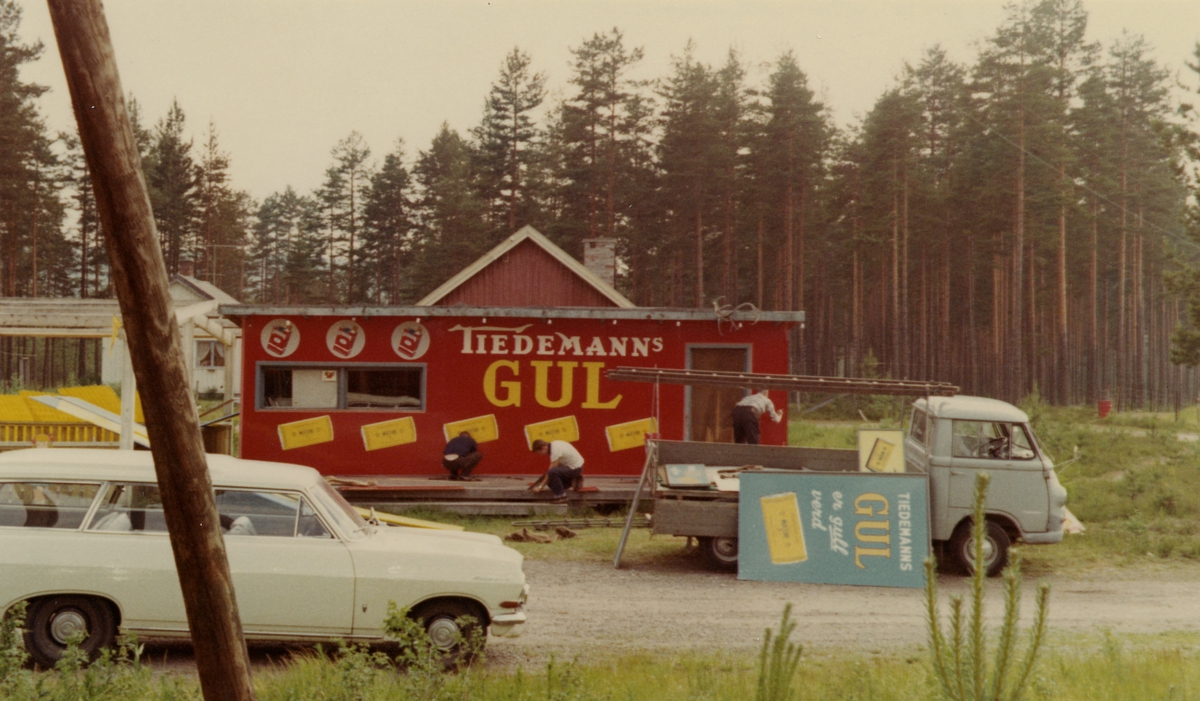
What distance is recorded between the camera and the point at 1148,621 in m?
9.77

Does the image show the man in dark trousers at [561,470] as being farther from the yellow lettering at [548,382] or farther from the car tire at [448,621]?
the car tire at [448,621]

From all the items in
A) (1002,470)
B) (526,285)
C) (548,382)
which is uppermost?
(526,285)

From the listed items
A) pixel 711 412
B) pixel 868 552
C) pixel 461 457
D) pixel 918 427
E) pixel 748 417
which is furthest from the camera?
pixel 711 412

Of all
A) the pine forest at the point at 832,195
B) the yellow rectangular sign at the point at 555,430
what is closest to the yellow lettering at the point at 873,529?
the yellow rectangular sign at the point at 555,430

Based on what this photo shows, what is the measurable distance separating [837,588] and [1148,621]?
10.4 feet

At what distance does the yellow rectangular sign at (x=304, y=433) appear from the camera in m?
16.6

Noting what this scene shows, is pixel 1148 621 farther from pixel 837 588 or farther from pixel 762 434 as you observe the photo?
pixel 762 434

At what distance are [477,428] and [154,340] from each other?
1302cm

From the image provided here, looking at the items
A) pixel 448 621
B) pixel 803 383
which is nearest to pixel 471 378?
pixel 803 383

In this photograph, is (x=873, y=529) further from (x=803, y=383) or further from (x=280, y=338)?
(x=280, y=338)

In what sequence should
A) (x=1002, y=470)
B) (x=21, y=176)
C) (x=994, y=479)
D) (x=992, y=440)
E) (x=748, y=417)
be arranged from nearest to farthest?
(x=994, y=479)
(x=1002, y=470)
(x=992, y=440)
(x=748, y=417)
(x=21, y=176)

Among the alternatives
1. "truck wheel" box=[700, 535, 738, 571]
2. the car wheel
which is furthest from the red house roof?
the car wheel

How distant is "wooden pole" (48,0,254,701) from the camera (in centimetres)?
379

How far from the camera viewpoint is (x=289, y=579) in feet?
24.1
